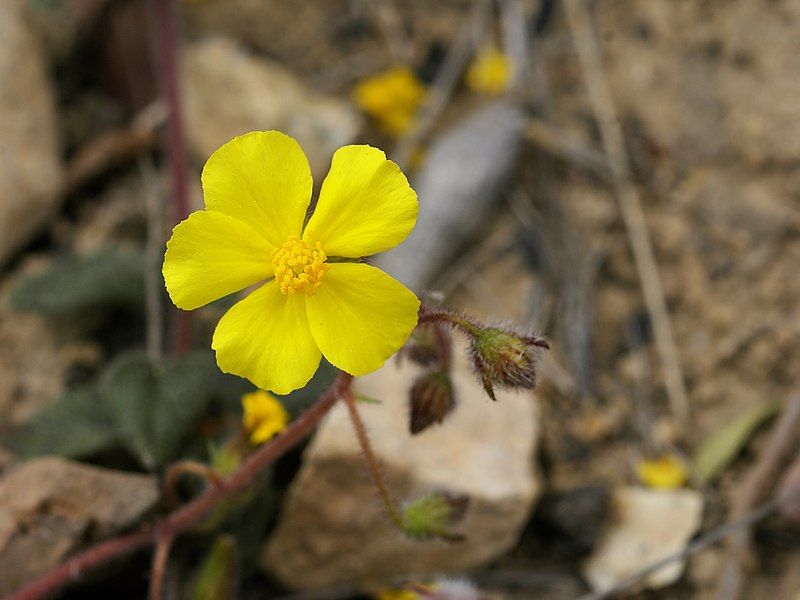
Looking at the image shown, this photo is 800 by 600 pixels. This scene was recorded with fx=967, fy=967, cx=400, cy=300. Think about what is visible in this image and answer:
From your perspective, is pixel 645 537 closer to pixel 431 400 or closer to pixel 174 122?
pixel 431 400

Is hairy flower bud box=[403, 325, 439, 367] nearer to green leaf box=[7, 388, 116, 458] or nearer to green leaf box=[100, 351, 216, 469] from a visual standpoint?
green leaf box=[100, 351, 216, 469]

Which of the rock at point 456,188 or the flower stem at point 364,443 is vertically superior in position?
the rock at point 456,188

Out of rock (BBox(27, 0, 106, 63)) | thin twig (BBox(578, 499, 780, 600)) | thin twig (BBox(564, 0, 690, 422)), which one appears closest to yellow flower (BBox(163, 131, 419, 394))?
thin twig (BBox(578, 499, 780, 600))

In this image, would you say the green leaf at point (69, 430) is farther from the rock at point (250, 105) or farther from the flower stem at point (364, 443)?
the rock at point (250, 105)

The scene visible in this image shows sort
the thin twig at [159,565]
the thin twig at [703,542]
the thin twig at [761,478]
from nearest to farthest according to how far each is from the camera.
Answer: the thin twig at [159,565] → the thin twig at [703,542] → the thin twig at [761,478]

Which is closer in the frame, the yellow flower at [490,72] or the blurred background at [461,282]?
the blurred background at [461,282]

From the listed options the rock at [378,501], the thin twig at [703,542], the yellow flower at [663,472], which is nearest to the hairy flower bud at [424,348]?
the rock at [378,501]
